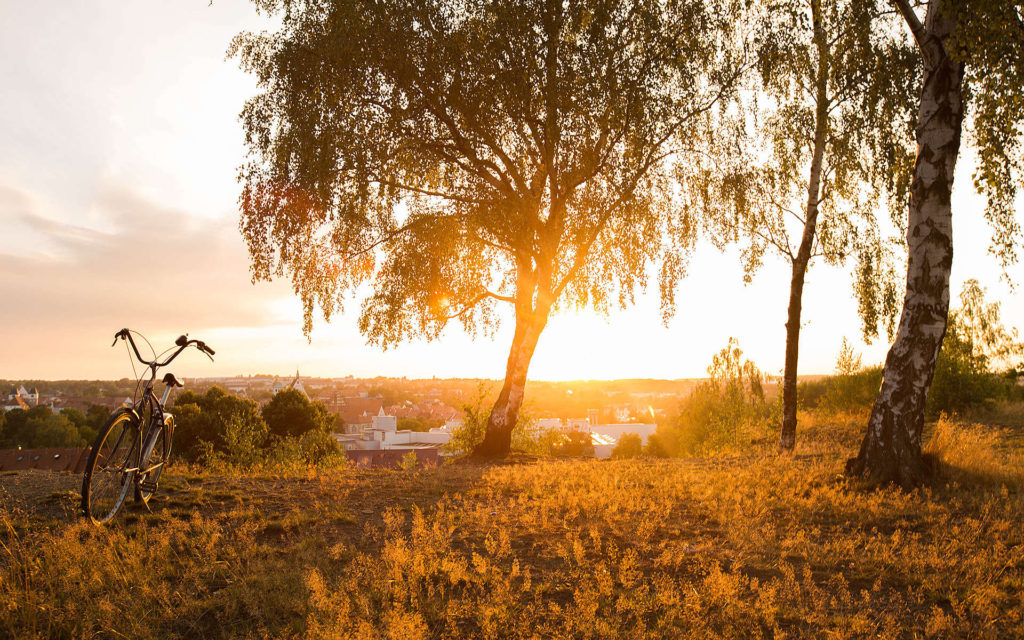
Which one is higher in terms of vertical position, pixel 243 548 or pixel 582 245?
pixel 582 245

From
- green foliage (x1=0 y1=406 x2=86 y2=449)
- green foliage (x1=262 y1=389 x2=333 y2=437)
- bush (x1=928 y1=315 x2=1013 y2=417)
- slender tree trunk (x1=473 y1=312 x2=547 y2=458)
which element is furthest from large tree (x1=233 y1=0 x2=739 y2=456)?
green foliage (x1=0 y1=406 x2=86 y2=449)

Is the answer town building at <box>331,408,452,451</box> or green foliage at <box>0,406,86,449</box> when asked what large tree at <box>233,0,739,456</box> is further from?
green foliage at <box>0,406,86,449</box>

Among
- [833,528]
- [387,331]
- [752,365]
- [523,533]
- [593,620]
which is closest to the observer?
[593,620]

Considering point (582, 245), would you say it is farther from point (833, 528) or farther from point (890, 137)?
point (833, 528)

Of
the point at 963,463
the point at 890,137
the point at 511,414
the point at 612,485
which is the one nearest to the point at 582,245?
the point at 511,414

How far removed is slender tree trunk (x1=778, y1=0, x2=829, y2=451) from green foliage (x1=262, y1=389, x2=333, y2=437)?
74.3 feet

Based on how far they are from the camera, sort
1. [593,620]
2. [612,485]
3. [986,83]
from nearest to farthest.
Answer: [593,620]
[986,83]
[612,485]

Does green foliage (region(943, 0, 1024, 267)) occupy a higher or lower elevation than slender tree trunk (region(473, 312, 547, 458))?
higher

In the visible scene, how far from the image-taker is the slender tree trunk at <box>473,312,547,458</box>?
1416 centimetres

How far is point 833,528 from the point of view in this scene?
18.7 feet

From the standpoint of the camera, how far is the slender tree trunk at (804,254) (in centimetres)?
1304

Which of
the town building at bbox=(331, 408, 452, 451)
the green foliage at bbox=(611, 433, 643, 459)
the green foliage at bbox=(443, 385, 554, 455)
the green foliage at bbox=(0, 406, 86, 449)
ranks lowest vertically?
the green foliage at bbox=(0, 406, 86, 449)

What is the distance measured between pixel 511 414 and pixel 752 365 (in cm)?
1207

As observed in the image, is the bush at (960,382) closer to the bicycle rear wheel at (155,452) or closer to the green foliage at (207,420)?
the bicycle rear wheel at (155,452)
